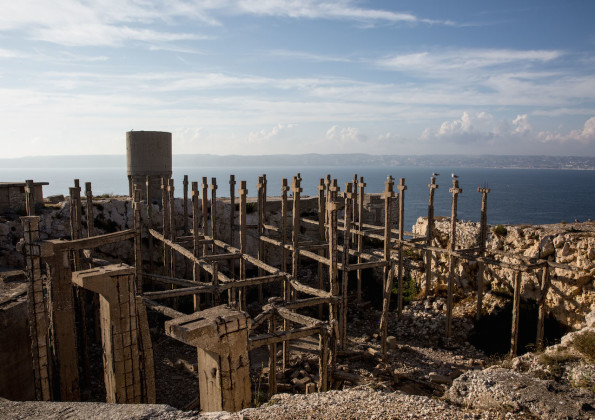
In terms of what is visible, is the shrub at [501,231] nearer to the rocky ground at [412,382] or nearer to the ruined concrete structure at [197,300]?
the ruined concrete structure at [197,300]

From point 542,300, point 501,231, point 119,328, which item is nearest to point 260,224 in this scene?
point 501,231

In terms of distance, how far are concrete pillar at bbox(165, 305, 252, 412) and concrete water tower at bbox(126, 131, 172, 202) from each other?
54.1 feet

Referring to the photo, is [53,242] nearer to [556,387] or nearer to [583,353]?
[556,387]

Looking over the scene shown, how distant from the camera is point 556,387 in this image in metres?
7.75

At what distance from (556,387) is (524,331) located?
737 centimetres

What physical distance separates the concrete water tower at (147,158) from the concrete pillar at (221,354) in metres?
16.5

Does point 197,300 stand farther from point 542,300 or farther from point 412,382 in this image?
point 542,300

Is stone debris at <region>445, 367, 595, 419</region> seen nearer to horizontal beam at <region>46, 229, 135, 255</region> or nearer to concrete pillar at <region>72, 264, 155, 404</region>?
concrete pillar at <region>72, 264, 155, 404</region>

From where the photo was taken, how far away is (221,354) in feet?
22.9

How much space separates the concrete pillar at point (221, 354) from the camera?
6.76 m

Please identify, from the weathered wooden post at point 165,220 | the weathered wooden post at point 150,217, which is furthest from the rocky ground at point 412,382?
the weathered wooden post at point 150,217

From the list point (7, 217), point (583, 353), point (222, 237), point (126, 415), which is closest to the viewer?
point (126, 415)

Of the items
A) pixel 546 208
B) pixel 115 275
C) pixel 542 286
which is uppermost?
pixel 115 275

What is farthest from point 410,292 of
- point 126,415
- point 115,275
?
point 126,415
